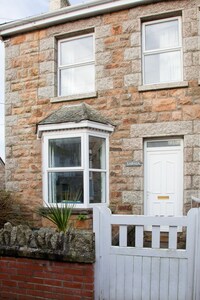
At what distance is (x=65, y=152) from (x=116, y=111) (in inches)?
62.7

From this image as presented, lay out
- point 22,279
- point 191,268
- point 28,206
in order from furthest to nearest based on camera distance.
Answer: point 28,206
point 22,279
point 191,268

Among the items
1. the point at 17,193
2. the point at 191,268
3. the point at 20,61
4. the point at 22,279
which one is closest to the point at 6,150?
the point at 17,193

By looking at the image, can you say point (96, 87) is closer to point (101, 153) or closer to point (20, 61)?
point (101, 153)

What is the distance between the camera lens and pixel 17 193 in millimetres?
8234

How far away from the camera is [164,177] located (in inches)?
282

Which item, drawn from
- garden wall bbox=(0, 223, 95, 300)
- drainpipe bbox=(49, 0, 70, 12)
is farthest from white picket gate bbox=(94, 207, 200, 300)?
drainpipe bbox=(49, 0, 70, 12)

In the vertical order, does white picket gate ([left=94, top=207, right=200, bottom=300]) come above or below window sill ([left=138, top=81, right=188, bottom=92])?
below

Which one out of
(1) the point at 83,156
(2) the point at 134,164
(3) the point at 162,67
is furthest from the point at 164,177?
(3) the point at 162,67

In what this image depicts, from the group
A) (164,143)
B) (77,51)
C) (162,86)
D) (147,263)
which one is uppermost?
(77,51)

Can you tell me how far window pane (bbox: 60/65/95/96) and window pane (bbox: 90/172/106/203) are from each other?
87.6 inches

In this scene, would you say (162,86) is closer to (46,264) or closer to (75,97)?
(75,97)

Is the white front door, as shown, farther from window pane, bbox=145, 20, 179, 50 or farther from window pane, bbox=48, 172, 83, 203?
window pane, bbox=145, 20, 179, 50

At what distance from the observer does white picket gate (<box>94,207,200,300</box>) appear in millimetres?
3041

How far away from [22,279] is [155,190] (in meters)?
4.34
